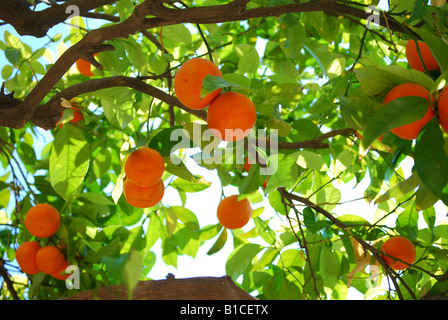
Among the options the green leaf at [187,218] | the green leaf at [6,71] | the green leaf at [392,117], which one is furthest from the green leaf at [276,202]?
the green leaf at [6,71]

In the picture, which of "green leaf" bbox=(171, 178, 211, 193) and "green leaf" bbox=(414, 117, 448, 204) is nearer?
"green leaf" bbox=(414, 117, 448, 204)

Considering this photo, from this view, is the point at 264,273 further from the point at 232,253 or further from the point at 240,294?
the point at 240,294

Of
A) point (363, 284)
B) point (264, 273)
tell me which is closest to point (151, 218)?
point (264, 273)

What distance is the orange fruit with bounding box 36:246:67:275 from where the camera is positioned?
61.9 inches

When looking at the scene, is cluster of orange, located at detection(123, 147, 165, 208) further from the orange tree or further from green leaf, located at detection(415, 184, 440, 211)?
green leaf, located at detection(415, 184, 440, 211)

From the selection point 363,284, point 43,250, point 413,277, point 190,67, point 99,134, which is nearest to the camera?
point 190,67

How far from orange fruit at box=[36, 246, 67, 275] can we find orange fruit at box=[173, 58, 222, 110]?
95 cm

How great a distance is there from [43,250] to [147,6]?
1.02 m

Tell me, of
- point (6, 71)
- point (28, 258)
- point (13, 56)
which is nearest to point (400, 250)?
point (28, 258)

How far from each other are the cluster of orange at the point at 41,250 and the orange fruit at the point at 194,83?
944 mm

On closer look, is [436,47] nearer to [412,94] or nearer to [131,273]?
[412,94]

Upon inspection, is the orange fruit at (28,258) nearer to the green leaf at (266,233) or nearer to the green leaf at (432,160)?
the green leaf at (266,233)

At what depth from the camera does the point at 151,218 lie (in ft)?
6.12

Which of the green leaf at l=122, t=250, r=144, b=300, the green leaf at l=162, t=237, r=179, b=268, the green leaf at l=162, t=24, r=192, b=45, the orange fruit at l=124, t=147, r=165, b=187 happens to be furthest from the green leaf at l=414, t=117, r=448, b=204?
the green leaf at l=162, t=237, r=179, b=268
